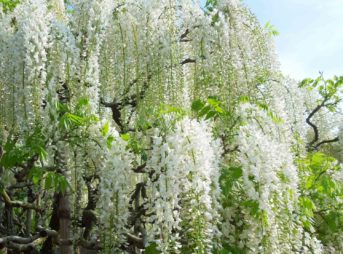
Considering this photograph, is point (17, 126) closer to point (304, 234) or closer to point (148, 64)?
point (148, 64)

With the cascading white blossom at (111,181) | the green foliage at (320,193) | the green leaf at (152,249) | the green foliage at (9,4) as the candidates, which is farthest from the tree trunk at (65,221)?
the green foliage at (320,193)

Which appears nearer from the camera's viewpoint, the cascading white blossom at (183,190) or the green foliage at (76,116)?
the cascading white blossom at (183,190)

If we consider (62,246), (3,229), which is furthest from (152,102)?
(3,229)

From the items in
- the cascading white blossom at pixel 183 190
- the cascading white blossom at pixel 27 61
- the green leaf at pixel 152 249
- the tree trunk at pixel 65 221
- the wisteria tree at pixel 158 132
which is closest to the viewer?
the cascading white blossom at pixel 183 190

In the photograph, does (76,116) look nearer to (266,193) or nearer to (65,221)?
(65,221)

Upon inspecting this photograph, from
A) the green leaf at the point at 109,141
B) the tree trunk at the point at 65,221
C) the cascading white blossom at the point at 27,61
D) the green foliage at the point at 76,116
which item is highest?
the cascading white blossom at the point at 27,61

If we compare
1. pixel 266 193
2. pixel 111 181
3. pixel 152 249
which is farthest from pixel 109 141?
pixel 266 193

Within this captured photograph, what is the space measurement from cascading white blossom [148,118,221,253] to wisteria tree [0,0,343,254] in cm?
1

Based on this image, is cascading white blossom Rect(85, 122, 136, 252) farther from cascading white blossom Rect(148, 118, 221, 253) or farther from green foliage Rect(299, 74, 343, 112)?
green foliage Rect(299, 74, 343, 112)

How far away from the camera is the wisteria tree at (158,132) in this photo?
3.87 metres

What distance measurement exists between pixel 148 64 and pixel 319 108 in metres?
4.38

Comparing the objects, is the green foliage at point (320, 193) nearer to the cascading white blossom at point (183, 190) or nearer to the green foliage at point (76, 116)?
the cascading white blossom at point (183, 190)

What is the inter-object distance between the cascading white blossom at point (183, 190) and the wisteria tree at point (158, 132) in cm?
1

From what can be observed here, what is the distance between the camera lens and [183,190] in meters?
3.79
